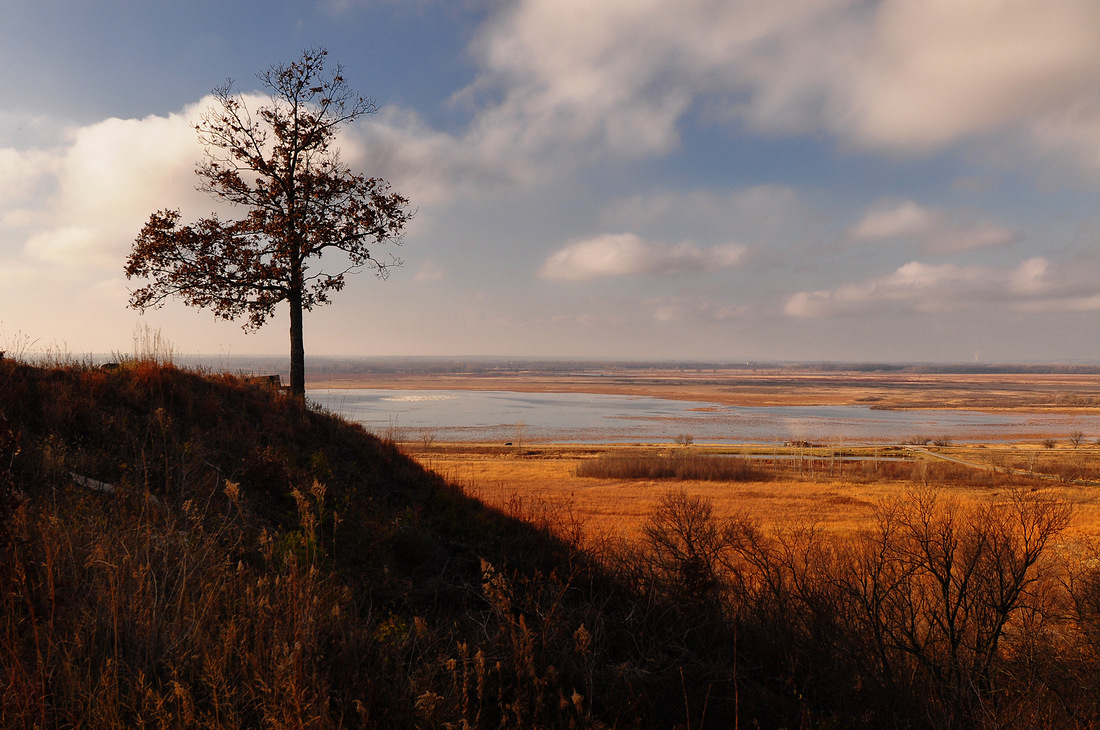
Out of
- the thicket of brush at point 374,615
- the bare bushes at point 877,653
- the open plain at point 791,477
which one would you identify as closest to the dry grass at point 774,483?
the open plain at point 791,477

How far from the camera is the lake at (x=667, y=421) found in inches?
2945

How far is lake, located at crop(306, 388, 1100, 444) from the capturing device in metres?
74.8

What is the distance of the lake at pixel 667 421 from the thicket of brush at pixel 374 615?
5041cm

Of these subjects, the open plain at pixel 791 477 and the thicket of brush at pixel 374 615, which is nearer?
the thicket of brush at pixel 374 615

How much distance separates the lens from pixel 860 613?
22.3 ft

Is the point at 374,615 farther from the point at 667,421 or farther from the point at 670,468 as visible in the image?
the point at 667,421

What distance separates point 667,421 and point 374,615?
90.1m

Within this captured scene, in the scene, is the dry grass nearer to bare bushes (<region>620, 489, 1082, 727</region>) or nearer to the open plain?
the open plain

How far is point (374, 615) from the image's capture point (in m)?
5.75

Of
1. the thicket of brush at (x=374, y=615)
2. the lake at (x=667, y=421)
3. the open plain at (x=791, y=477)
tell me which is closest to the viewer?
the thicket of brush at (x=374, y=615)

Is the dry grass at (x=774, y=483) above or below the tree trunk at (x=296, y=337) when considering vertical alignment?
below

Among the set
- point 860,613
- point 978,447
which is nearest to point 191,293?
point 860,613

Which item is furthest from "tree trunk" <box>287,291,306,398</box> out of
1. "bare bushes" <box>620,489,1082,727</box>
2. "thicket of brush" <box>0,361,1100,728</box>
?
"bare bushes" <box>620,489,1082,727</box>

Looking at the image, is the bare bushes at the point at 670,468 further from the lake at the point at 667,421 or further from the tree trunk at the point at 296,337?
the tree trunk at the point at 296,337
